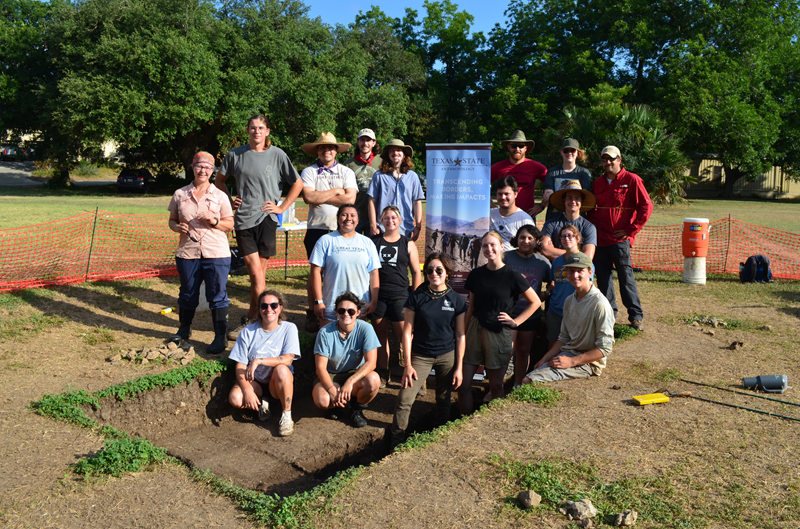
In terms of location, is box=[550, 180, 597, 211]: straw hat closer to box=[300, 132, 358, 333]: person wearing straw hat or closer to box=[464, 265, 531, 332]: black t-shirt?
box=[464, 265, 531, 332]: black t-shirt

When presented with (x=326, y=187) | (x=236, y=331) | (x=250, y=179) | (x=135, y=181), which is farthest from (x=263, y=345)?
(x=135, y=181)

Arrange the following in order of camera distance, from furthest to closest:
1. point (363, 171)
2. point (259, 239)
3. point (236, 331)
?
1. point (363, 171)
2. point (236, 331)
3. point (259, 239)

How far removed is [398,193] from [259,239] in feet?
5.03

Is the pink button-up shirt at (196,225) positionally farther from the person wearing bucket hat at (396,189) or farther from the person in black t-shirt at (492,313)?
the person in black t-shirt at (492,313)

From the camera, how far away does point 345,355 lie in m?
5.48

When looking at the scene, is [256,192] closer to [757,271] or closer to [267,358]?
[267,358]

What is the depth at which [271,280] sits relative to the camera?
385 inches

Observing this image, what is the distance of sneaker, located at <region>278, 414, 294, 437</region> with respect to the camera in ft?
17.7

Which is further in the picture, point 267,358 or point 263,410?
point 263,410

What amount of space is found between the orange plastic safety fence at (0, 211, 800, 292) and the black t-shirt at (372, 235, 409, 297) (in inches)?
175

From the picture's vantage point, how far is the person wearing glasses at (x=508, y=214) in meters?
6.27

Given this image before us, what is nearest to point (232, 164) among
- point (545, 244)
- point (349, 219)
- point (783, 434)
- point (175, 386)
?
point (349, 219)

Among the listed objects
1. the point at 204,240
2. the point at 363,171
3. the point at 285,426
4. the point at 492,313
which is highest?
the point at 363,171

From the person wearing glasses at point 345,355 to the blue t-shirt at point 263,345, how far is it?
0.95 feet
